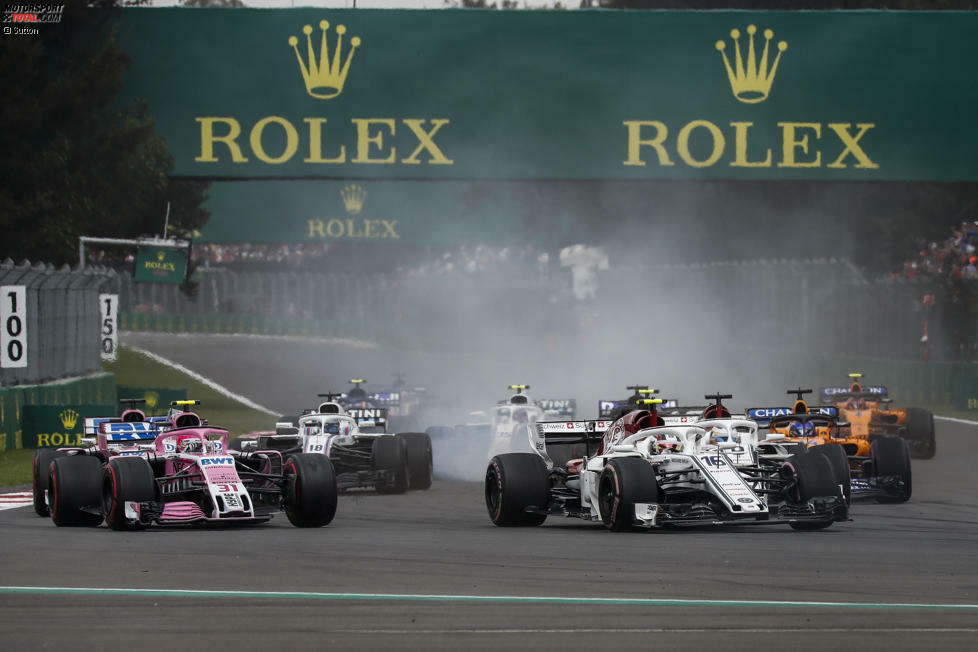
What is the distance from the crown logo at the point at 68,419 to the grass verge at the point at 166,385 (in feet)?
2.49

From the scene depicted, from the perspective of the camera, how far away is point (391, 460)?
822 inches

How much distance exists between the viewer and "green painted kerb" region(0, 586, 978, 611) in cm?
982

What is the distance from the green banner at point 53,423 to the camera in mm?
26891

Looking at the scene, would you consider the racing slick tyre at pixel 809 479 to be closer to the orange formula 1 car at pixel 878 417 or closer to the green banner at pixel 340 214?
the orange formula 1 car at pixel 878 417

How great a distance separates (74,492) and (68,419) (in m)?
11.7

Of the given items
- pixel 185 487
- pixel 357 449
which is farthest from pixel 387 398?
pixel 185 487

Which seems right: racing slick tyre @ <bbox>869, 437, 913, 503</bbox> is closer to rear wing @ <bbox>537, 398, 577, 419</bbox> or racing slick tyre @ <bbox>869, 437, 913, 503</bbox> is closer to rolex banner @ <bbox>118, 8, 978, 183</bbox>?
rear wing @ <bbox>537, 398, 577, 419</bbox>

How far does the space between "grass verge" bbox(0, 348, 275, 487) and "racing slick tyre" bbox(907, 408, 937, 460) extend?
1404 centimetres

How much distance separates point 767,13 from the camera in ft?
120

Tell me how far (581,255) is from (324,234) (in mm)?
12670

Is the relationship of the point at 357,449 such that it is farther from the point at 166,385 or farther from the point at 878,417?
the point at 166,385

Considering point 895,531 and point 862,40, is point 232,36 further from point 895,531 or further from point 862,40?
point 895,531

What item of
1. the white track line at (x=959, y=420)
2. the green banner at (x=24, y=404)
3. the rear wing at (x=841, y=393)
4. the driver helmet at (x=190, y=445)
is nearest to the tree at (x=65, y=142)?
the green banner at (x=24, y=404)

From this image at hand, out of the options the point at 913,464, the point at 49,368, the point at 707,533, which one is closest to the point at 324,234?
the point at 49,368
